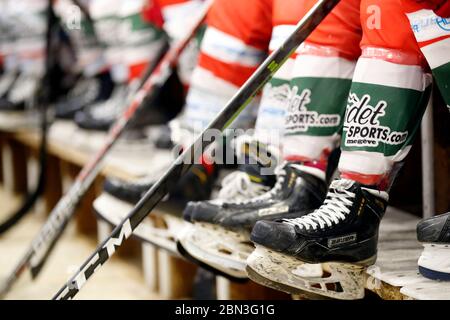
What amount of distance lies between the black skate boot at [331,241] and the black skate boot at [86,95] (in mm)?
1816

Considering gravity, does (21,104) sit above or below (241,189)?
below

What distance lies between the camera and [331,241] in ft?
4.06

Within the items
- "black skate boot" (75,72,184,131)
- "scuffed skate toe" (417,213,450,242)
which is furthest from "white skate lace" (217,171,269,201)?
"black skate boot" (75,72,184,131)

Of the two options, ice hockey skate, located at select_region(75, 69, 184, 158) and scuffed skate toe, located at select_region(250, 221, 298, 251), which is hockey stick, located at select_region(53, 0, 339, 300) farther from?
ice hockey skate, located at select_region(75, 69, 184, 158)

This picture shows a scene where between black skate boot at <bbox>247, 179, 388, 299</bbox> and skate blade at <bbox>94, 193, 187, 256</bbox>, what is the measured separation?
50cm

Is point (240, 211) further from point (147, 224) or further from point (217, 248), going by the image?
point (147, 224)

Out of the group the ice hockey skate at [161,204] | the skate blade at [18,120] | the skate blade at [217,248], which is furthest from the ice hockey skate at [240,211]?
the skate blade at [18,120]

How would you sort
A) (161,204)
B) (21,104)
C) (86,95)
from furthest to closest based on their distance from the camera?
(21,104), (86,95), (161,204)

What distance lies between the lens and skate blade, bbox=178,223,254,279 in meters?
1.46

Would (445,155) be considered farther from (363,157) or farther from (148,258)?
(148,258)

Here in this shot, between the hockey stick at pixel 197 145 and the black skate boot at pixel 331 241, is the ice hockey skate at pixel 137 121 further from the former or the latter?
the black skate boot at pixel 331 241

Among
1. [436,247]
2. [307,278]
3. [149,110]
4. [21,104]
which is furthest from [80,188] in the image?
[21,104]

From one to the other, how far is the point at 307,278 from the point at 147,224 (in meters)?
0.65

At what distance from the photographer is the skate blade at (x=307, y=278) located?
1277 millimetres
